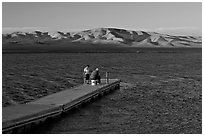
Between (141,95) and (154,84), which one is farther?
(154,84)

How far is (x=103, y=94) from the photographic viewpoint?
994 inches

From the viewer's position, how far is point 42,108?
662 inches

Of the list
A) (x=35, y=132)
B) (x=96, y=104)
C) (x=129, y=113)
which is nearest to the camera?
(x=35, y=132)

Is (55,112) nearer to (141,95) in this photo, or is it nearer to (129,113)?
(129,113)

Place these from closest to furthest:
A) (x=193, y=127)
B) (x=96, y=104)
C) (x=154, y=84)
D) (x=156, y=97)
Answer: (x=193, y=127) < (x=96, y=104) < (x=156, y=97) < (x=154, y=84)

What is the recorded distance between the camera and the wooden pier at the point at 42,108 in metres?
14.3

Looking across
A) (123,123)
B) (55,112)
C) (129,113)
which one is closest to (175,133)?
(123,123)

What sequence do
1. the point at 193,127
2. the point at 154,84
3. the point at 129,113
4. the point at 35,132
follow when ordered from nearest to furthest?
the point at 35,132 < the point at 193,127 < the point at 129,113 < the point at 154,84

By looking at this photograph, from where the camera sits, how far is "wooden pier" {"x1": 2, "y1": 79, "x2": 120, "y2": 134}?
563 inches

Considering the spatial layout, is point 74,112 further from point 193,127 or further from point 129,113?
point 193,127

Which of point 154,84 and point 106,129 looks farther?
point 154,84

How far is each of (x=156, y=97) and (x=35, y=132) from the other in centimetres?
1117

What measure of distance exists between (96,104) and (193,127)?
7.40 meters

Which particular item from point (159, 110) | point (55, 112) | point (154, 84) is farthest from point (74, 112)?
point (154, 84)
